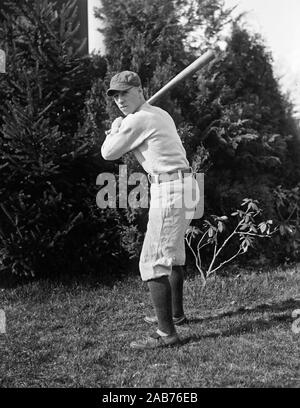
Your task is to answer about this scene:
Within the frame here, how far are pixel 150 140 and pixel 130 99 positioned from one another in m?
0.33

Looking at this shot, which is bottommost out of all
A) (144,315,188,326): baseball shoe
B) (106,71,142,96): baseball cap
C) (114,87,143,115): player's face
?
(144,315,188,326): baseball shoe

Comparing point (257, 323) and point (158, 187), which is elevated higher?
point (158, 187)

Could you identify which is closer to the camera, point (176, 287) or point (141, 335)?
point (141, 335)

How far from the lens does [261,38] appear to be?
6.26 metres

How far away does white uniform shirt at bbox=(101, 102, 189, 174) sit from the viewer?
3.71m

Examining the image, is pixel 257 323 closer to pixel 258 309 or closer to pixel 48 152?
pixel 258 309

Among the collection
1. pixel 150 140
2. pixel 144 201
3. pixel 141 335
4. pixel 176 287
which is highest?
pixel 150 140

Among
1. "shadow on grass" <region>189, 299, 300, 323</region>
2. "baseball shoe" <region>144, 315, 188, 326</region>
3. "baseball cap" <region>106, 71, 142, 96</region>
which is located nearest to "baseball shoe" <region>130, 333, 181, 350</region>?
"baseball shoe" <region>144, 315, 188, 326</region>

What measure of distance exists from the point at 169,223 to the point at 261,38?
3439mm

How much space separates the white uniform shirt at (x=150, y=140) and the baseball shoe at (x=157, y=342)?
3.78 ft

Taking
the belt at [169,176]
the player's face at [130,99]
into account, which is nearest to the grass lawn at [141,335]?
the belt at [169,176]

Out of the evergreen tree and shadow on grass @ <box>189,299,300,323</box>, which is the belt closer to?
shadow on grass @ <box>189,299,300,323</box>

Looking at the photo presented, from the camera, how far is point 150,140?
3.75 metres

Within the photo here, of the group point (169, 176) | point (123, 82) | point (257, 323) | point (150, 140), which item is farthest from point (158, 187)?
point (257, 323)
